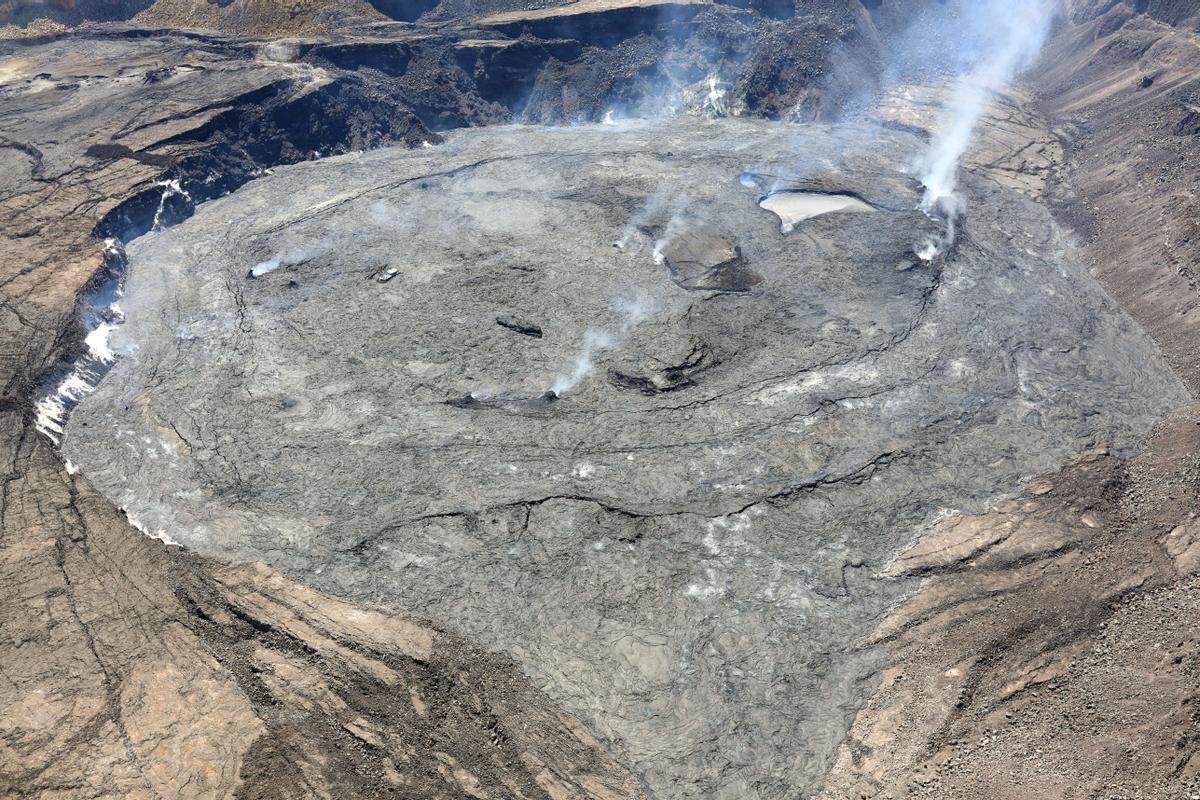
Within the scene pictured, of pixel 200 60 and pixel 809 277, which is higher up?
pixel 200 60

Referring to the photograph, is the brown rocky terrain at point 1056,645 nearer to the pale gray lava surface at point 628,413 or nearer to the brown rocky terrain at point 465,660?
the brown rocky terrain at point 465,660

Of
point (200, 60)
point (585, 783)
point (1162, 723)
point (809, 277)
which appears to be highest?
point (200, 60)

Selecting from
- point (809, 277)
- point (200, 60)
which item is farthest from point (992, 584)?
point (200, 60)

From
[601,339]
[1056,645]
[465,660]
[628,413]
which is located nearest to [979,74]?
[601,339]

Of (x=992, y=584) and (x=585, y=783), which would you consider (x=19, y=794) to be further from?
(x=992, y=584)

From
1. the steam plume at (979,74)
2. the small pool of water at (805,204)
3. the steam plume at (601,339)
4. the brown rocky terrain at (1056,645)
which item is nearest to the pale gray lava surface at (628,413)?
the steam plume at (601,339)

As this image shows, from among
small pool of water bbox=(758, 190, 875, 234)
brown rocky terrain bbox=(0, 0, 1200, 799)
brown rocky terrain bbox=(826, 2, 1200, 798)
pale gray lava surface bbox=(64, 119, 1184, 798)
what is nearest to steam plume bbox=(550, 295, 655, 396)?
pale gray lava surface bbox=(64, 119, 1184, 798)

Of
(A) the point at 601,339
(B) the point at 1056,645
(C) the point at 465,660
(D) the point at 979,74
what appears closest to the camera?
(B) the point at 1056,645

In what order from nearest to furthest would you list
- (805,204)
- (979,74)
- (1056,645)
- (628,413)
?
(1056,645) < (628,413) < (805,204) < (979,74)

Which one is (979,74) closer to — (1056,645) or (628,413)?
(628,413)
